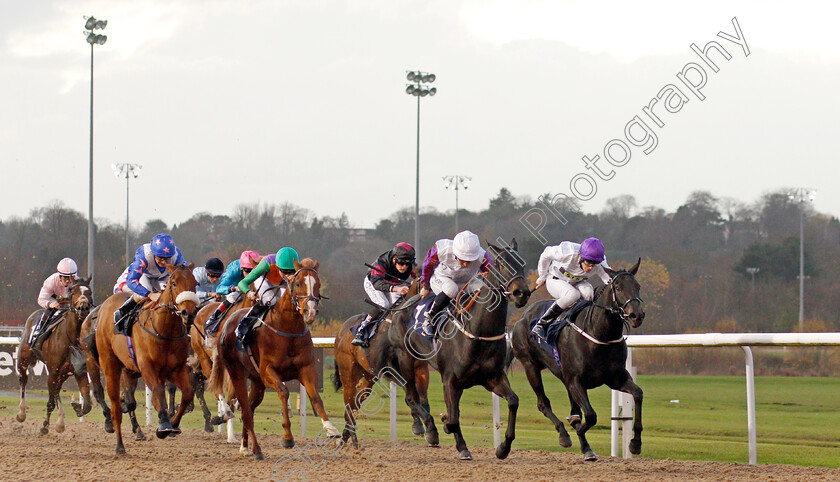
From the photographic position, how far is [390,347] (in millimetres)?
9414

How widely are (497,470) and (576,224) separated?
42195mm

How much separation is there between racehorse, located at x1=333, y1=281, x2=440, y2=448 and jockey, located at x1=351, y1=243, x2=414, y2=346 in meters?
0.18

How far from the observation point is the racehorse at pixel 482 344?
7.68 metres

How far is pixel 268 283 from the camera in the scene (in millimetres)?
9016

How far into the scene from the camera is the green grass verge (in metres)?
10.2

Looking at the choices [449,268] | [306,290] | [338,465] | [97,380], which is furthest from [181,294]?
[97,380]

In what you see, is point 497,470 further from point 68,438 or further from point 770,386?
point 770,386

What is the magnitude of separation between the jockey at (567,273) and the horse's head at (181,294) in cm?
294

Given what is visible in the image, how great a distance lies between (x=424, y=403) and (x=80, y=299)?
4187 millimetres

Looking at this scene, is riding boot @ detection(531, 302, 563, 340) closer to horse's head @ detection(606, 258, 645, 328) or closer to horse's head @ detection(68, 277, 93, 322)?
horse's head @ detection(606, 258, 645, 328)

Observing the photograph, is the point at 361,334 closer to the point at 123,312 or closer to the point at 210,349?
the point at 210,349

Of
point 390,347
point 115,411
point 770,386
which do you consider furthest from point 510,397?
point 770,386

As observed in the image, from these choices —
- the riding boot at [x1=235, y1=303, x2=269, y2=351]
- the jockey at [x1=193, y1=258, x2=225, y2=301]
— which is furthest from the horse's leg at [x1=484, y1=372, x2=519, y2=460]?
the jockey at [x1=193, y1=258, x2=225, y2=301]

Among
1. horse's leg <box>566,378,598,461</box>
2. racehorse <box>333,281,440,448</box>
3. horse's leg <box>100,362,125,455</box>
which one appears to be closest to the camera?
horse's leg <box>566,378,598,461</box>
